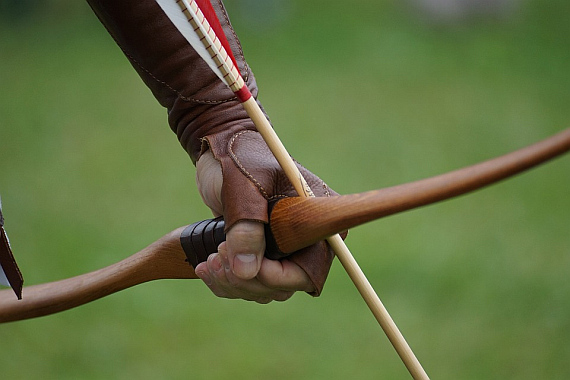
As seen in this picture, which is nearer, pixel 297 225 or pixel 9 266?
pixel 297 225

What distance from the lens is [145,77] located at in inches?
41.2

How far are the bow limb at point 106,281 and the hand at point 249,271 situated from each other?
8 centimetres

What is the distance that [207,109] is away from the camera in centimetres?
102

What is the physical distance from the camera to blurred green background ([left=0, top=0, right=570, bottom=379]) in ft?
7.51

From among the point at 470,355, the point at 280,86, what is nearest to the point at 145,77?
the point at 470,355

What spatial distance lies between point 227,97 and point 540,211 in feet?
7.55

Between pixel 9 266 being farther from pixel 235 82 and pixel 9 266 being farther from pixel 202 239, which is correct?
pixel 235 82

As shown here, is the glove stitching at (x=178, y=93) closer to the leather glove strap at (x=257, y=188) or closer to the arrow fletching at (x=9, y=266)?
the leather glove strap at (x=257, y=188)

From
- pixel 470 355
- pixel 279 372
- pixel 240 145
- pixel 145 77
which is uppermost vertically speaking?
pixel 145 77

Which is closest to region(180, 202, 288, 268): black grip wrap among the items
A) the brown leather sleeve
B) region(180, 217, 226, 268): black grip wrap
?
region(180, 217, 226, 268): black grip wrap

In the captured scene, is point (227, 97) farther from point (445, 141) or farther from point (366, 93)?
point (366, 93)

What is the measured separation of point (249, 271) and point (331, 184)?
7.51ft

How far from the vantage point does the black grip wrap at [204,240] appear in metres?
0.93

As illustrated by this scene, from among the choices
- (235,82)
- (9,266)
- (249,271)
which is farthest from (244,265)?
(9,266)
